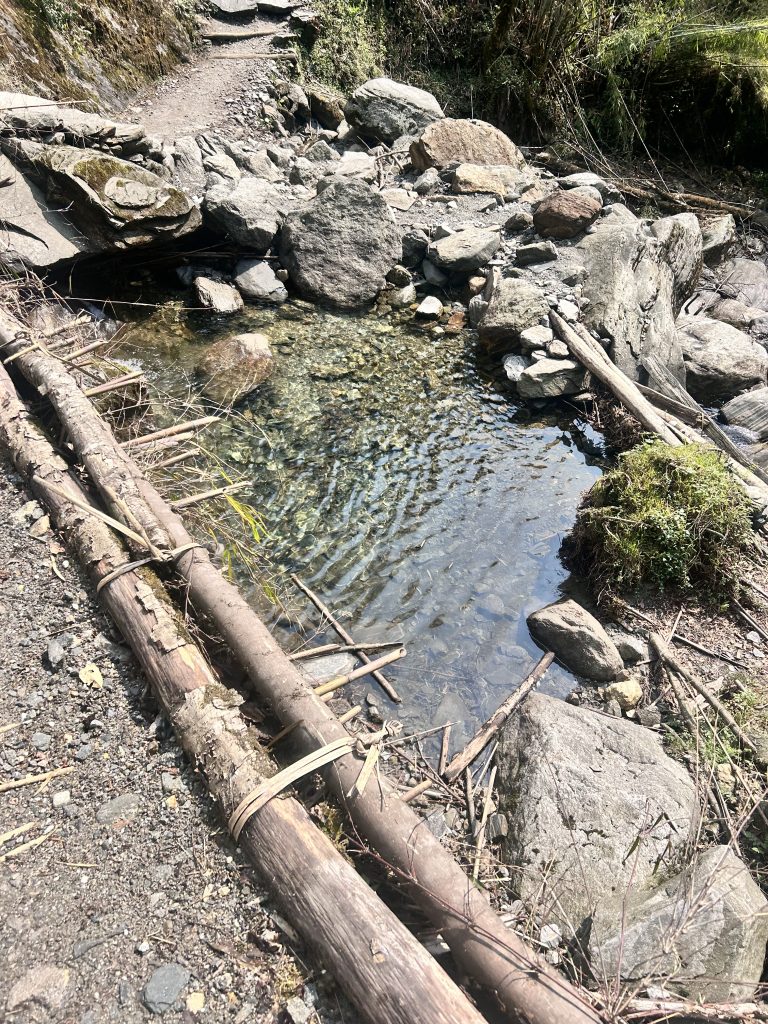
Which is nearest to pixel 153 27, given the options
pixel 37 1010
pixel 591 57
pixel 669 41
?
pixel 591 57

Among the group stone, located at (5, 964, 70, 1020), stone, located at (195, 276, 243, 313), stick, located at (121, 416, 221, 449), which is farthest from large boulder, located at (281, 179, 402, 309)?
stone, located at (5, 964, 70, 1020)

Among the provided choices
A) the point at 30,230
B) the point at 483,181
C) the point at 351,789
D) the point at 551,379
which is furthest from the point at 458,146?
the point at 351,789

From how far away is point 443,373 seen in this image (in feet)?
24.7

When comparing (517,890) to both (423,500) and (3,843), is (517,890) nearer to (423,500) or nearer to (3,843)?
(3,843)

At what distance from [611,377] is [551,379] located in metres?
0.62

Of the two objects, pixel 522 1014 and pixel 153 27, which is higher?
pixel 153 27

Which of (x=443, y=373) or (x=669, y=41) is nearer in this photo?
(x=443, y=373)

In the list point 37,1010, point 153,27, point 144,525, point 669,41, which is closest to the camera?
point 37,1010

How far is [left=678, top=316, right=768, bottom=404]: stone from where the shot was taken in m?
7.65

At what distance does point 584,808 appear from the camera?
3443 mm

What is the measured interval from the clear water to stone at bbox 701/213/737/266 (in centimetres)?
478

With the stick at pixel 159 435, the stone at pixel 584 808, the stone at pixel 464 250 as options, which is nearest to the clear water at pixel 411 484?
the stone at pixel 584 808

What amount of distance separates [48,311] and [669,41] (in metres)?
11.8

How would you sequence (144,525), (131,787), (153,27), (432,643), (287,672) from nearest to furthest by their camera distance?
(131,787), (287,672), (144,525), (432,643), (153,27)
